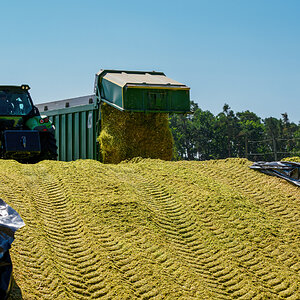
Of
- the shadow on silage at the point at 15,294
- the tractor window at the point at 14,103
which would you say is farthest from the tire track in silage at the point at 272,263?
the tractor window at the point at 14,103

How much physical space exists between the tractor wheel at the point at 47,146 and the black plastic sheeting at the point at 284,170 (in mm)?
4634

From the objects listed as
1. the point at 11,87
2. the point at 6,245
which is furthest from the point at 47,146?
the point at 6,245

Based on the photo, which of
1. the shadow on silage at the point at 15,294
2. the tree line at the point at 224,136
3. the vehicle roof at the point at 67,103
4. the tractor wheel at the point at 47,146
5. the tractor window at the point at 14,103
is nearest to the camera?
the shadow on silage at the point at 15,294

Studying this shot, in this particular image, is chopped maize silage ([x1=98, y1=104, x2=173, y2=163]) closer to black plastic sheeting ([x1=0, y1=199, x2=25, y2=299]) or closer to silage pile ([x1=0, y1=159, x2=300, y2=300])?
silage pile ([x1=0, y1=159, x2=300, y2=300])

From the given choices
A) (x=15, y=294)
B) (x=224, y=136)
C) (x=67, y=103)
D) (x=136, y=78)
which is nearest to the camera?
(x=15, y=294)

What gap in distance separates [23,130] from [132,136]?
2.52 m

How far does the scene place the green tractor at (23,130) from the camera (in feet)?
31.8

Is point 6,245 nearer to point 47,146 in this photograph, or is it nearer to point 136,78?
point 47,146

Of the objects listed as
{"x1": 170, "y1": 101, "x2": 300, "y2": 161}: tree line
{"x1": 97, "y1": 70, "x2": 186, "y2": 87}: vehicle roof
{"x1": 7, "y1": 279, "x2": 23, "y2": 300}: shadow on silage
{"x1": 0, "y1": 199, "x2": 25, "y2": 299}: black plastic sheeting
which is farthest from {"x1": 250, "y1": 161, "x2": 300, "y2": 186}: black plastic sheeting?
{"x1": 170, "y1": 101, "x2": 300, "y2": 161}: tree line

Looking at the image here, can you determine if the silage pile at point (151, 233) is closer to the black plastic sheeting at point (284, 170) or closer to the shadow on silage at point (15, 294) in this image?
the shadow on silage at point (15, 294)

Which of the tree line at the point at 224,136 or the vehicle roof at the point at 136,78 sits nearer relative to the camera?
the vehicle roof at the point at 136,78

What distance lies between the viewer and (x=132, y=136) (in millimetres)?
10742

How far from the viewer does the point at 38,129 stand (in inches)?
396

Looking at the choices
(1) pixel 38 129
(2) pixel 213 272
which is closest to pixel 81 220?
(2) pixel 213 272
